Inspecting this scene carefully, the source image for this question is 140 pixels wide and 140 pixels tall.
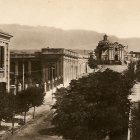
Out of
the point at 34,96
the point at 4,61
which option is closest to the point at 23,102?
the point at 34,96

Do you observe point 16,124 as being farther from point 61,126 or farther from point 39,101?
point 61,126

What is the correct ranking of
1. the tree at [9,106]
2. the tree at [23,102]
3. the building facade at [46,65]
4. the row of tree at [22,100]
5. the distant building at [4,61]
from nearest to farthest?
the tree at [9,106], the row of tree at [22,100], the tree at [23,102], the distant building at [4,61], the building facade at [46,65]

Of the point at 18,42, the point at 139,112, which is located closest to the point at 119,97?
the point at 139,112

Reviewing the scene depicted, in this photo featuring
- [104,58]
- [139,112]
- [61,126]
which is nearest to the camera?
[61,126]

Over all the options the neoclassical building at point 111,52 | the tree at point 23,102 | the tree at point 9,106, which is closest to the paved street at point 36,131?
the tree at point 23,102

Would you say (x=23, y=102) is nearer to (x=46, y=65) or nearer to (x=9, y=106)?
(x=9, y=106)

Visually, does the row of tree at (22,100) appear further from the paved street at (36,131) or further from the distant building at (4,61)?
the distant building at (4,61)

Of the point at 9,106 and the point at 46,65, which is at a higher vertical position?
the point at 46,65
